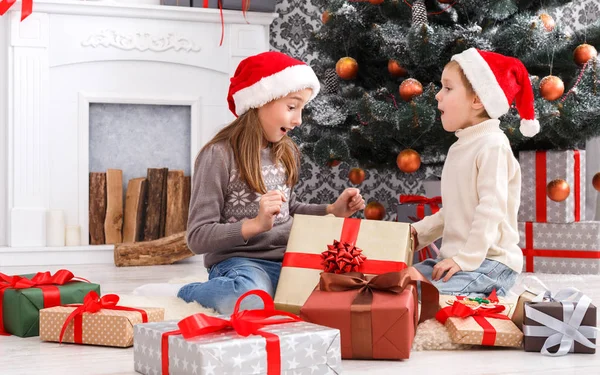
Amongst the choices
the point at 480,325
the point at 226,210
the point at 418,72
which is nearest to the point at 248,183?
the point at 226,210

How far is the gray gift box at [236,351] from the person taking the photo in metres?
1.32

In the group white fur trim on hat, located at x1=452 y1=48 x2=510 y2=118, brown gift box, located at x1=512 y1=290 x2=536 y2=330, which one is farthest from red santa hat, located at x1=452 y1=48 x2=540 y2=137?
brown gift box, located at x1=512 y1=290 x2=536 y2=330

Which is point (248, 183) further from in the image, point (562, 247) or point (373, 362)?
point (562, 247)

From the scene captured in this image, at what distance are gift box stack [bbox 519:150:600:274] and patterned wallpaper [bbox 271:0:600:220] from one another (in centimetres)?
109

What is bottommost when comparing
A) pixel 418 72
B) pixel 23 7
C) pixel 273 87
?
pixel 273 87

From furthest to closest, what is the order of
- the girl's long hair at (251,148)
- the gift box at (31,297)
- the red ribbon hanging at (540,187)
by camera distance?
the red ribbon hanging at (540,187) < the girl's long hair at (251,148) < the gift box at (31,297)

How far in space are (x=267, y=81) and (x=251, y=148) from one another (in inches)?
8.0

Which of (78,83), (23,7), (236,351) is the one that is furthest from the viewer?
(78,83)

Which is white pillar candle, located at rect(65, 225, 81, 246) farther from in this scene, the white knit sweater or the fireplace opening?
the white knit sweater

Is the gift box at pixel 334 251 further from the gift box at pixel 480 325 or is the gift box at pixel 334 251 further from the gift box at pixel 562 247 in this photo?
the gift box at pixel 562 247

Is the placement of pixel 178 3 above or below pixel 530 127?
above

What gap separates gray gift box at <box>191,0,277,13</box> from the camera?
13.4ft

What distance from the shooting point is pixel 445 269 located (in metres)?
2.14

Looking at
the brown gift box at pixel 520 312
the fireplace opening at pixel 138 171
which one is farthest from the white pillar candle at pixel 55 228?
the brown gift box at pixel 520 312
